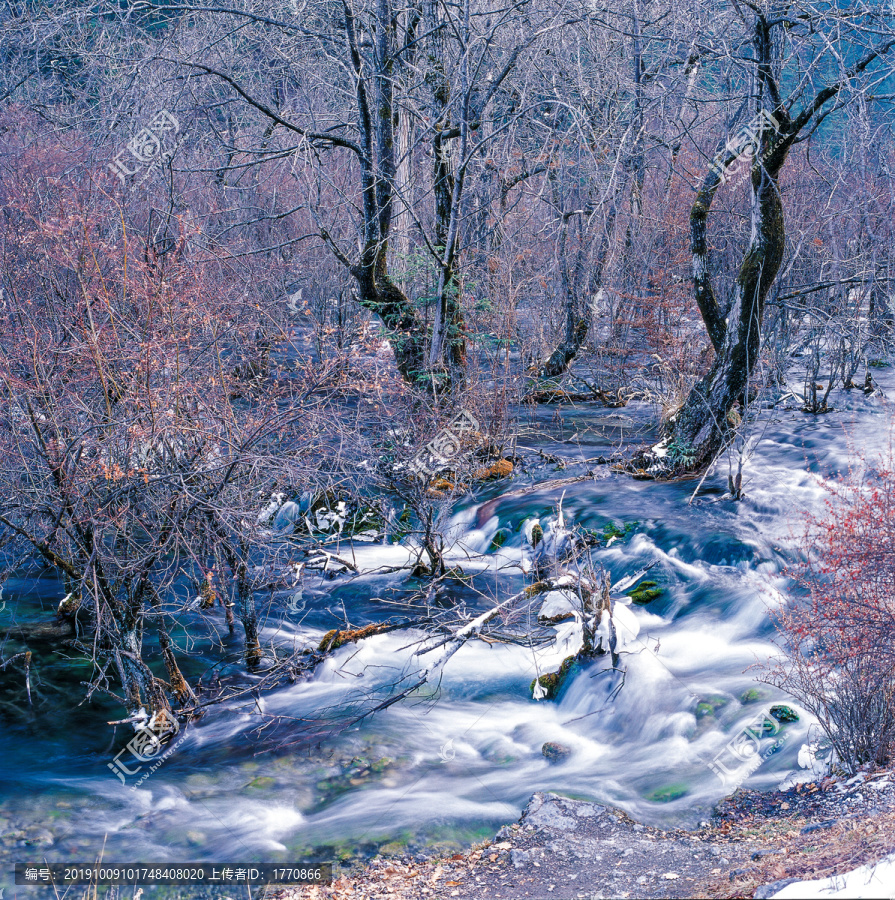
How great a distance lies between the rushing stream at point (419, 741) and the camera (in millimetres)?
5508

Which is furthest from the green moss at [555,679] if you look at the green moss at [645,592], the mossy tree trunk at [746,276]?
the mossy tree trunk at [746,276]

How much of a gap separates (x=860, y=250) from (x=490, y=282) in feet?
24.6

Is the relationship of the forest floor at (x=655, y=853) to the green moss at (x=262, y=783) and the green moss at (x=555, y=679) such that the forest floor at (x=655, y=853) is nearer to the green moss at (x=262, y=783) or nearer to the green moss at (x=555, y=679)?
the green moss at (x=262, y=783)

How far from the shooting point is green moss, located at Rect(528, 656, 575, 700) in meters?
6.92

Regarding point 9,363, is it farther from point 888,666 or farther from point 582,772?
point 888,666

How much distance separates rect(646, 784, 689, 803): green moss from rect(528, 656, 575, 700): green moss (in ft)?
4.52

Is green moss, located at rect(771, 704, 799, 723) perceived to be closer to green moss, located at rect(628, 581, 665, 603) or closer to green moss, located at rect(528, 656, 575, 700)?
green moss, located at rect(528, 656, 575, 700)

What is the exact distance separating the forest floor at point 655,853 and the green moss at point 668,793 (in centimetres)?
34

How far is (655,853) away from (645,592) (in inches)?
154

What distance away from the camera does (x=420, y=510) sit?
336 inches

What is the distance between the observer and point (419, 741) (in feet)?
21.4

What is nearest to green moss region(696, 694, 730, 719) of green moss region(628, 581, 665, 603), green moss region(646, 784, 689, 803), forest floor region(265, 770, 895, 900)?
green moss region(646, 784, 689, 803)

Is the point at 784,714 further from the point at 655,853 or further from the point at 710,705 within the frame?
the point at 655,853

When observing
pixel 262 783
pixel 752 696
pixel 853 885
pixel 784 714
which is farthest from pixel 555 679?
pixel 853 885
